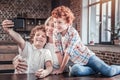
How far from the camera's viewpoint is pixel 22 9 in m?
7.98

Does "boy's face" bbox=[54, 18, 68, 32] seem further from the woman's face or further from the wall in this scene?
the wall


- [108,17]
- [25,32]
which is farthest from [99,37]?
[25,32]

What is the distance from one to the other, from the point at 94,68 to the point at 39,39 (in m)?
0.49

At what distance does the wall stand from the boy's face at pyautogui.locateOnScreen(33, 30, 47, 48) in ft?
19.9

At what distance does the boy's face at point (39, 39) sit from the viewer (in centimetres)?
177

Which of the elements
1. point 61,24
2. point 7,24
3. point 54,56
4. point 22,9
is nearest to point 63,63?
point 54,56

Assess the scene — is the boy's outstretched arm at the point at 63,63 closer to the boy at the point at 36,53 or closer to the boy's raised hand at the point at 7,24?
the boy at the point at 36,53

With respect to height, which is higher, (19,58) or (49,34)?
(49,34)

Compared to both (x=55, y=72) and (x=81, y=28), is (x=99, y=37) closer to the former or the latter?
(x=81, y=28)

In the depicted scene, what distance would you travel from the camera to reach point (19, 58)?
5.65ft

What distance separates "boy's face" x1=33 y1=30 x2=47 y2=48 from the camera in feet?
5.80

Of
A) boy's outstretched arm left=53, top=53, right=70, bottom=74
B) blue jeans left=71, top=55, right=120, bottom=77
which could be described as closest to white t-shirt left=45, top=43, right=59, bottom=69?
boy's outstretched arm left=53, top=53, right=70, bottom=74

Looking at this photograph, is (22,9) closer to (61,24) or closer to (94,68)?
(61,24)

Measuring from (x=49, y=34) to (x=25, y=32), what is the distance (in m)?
6.14
